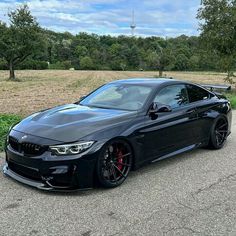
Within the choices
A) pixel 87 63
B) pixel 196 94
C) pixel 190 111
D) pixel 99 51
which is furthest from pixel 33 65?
pixel 190 111

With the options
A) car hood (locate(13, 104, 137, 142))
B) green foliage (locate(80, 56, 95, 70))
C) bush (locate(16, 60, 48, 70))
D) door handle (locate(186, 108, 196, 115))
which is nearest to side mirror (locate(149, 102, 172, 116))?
car hood (locate(13, 104, 137, 142))

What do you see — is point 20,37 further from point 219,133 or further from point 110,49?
point 110,49

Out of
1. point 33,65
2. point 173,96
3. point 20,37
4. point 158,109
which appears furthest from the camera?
point 33,65

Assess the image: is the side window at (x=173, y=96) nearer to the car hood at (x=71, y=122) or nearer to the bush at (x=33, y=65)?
the car hood at (x=71, y=122)

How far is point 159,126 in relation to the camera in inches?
236

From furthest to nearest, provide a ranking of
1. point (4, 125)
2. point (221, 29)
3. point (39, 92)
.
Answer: point (39, 92) < point (221, 29) < point (4, 125)

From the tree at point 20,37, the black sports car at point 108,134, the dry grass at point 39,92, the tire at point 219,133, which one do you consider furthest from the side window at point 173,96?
the tree at point 20,37

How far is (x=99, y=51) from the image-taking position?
121188 mm

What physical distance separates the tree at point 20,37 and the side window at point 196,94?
2956 cm

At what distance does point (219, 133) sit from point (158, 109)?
2.17m

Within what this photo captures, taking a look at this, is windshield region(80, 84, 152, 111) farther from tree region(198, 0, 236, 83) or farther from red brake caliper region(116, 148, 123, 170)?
tree region(198, 0, 236, 83)

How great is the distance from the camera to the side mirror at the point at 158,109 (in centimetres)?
596

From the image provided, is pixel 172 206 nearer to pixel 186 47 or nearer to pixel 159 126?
pixel 159 126

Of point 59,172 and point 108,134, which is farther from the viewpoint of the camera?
point 108,134
